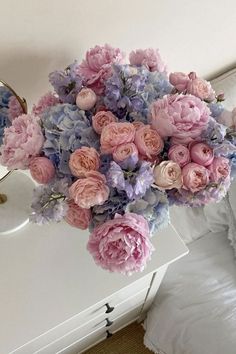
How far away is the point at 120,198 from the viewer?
1.98 feet

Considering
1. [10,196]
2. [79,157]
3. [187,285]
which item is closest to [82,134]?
[79,157]

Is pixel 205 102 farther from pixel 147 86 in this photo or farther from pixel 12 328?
pixel 12 328

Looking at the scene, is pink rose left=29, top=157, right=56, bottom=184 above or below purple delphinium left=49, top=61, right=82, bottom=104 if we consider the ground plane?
below

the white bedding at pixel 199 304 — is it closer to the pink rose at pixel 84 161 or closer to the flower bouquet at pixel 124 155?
the flower bouquet at pixel 124 155

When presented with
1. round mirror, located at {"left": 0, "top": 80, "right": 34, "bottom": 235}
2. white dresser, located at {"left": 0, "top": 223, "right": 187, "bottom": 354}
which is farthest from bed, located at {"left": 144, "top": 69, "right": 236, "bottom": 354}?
round mirror, located at {"left": 0, "top": 80, "right": 34, "bottom": 235}

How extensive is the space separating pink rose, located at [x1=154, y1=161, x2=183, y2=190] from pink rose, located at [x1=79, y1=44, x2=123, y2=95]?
176mm

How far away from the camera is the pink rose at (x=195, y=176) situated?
59 cm

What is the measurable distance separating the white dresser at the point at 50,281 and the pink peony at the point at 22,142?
0.28m

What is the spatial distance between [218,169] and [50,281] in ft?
1.38

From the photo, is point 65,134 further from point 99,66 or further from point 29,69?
point 29,69

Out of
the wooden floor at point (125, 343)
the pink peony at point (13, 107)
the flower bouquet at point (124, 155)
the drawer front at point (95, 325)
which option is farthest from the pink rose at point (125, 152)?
the wooden floor at point (125, 343)

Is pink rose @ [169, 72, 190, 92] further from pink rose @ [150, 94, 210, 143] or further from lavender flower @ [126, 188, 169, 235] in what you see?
lavender flower @ [126, 188, 169, 235]

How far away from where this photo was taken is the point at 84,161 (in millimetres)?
585

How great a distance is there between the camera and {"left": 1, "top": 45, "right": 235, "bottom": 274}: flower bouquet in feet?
1.91
